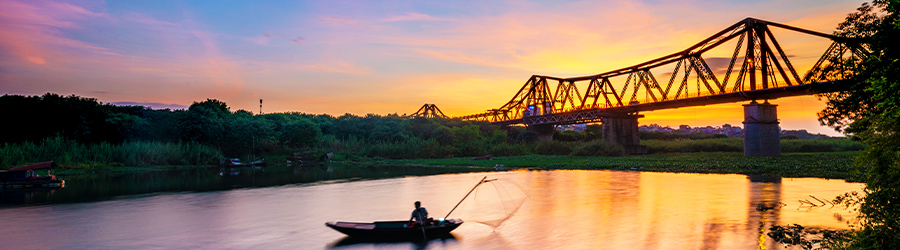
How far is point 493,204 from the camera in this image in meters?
28.3

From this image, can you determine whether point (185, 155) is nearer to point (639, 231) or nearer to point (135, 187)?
point (135, 187)

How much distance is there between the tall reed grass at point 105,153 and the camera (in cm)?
5041

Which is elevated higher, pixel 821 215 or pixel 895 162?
pixel 895 162

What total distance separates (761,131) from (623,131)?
2496 centimetres

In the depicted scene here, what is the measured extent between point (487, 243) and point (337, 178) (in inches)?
1225

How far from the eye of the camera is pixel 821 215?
20828 millimetres

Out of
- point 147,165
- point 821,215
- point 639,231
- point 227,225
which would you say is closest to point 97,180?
point 147,165

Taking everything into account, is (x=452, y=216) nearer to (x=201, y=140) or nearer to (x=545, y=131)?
(x=201, y=140)

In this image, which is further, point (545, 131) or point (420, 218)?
point (545, 131)

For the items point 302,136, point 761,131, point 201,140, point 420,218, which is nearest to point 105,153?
point 201,140

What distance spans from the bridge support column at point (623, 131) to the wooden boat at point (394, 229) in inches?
2420

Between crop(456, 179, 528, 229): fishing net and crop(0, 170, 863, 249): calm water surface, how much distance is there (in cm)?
28

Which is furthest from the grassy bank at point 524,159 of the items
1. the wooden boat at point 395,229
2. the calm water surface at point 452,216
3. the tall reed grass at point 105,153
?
the wooden boat at point 395,229

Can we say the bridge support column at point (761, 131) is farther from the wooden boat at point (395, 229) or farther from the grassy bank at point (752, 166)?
the wooden boat at point (395, 229)
